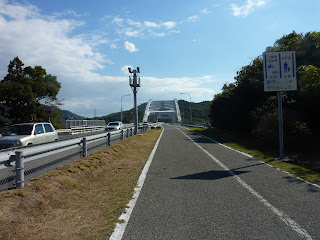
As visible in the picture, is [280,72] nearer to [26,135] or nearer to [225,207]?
[225,207]

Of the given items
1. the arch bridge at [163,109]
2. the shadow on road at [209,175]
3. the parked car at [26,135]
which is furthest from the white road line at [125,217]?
the arch bridge at [163,109]

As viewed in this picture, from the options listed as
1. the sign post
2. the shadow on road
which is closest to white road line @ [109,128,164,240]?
the shadow on road

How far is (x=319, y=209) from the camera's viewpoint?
5.06 meters

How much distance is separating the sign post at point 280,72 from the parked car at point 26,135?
10782 millimetres

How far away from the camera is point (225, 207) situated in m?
5.24

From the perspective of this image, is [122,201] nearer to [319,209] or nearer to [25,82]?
[319,209]

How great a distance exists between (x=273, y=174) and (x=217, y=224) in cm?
477

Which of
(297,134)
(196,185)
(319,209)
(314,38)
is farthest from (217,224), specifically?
(314,38)

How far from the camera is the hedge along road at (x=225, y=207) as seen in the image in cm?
409

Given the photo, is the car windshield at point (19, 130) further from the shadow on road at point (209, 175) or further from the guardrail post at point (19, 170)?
Result: the shadow on road at point (209, 175)

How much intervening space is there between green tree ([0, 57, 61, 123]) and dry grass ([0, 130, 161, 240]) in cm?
2401

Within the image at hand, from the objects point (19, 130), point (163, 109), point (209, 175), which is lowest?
point (209, 175)

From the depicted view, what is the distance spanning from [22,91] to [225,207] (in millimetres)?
28429

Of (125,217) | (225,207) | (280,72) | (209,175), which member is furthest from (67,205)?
(280,72)
